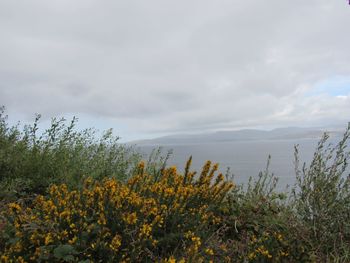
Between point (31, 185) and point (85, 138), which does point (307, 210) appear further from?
point (85, 138)

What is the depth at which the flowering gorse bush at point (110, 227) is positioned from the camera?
262 centimetres

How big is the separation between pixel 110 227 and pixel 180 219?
710 mm

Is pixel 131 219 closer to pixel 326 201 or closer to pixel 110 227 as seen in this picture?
pixel 110 227

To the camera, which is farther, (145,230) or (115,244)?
(145,230)

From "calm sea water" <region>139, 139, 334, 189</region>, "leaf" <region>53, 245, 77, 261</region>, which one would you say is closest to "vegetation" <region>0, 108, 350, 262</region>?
"leaf" <region>53, 245, 77, 261</region>

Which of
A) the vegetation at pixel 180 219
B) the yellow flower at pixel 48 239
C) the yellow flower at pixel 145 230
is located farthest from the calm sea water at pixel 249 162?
the yellow flower at pixel 48 239

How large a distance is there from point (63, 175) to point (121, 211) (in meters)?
2.11

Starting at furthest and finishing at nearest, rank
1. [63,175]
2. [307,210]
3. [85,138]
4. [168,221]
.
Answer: [85,138] < [63,175] < [307,210] < [168,221]

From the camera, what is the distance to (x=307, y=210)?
354 cm

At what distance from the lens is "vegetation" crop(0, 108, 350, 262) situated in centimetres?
269

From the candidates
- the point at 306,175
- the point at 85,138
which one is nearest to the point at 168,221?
the point at 306,175

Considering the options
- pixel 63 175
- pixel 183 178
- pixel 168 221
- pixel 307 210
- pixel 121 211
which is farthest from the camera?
pixel 63 175

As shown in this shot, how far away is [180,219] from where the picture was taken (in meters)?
3.21

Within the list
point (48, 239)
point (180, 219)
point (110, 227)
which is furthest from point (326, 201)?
point (48, 239)
